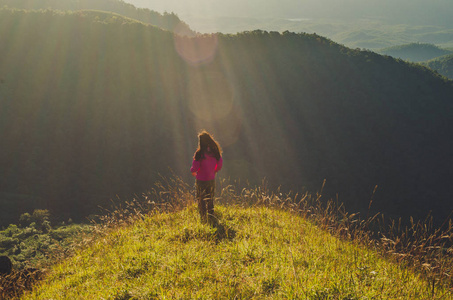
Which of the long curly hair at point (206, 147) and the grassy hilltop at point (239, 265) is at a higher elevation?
the long curly hair at point (206, 147)

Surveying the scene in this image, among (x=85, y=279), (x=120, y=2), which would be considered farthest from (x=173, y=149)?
(x=120, y=2)

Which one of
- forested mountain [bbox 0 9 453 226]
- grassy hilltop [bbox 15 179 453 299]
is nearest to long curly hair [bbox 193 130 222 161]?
grassy hilltop [bbox 15 179 453 299]

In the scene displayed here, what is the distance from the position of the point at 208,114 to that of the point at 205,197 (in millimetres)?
56351

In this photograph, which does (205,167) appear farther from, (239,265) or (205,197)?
(239,265)

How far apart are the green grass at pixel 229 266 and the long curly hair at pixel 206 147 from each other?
48.6 inches

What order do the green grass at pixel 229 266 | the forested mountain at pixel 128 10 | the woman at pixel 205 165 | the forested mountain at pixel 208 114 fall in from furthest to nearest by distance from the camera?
1. the forested mountain at pixel 128 10
2. the forested mountain at pixel 208 114
3. the woman at pixel 205 165
4. the green grass at pixel 229 266

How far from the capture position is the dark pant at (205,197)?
512cm

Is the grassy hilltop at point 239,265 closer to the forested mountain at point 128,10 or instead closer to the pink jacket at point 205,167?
the pink jacket at point 205,167

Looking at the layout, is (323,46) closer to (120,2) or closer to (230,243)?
(230,243)

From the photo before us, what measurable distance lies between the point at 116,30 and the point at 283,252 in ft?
230

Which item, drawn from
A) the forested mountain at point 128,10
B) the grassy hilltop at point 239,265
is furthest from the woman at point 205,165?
the forested mountain at point 128,10

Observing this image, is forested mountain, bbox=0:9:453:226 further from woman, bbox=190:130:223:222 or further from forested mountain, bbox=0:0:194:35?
forested mountain, bbox=0:0:194:35

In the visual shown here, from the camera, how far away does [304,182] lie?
2135 inches

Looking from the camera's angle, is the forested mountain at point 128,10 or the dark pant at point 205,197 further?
the forested mountain at point 128,10
